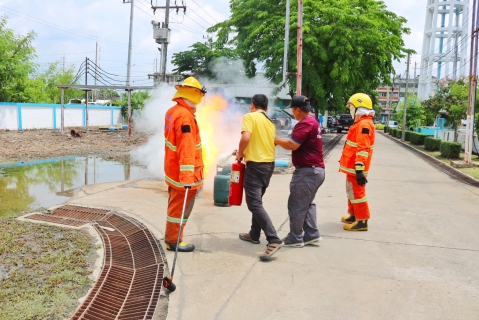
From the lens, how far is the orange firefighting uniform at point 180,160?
14.8ft

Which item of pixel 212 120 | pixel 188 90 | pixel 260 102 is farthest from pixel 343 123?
pixel 188 90

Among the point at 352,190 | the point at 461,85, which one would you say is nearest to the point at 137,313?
the point at 352,190

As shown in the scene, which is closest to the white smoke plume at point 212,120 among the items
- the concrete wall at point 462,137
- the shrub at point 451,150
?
the shrub at point 451,150

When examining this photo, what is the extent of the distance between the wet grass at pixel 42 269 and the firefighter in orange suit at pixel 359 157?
344 cm

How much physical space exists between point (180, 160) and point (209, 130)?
4.82m

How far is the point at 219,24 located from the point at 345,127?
2406 cm

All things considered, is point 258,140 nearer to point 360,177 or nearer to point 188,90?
point 188,90

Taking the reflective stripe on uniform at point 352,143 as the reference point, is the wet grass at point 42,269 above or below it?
below

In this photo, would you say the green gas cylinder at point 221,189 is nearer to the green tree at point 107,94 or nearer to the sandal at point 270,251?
the sandal at point 270,251

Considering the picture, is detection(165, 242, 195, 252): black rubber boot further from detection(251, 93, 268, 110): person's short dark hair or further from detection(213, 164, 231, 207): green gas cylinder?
detection(213, 164, 231, 207): green gas cylinder

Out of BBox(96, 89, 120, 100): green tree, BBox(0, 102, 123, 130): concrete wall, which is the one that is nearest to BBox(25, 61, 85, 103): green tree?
BBox(0, 102, 123, 130): concrete wall

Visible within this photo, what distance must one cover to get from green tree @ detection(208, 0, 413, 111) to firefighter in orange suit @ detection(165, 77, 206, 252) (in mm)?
15869

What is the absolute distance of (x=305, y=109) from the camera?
15.9 feet

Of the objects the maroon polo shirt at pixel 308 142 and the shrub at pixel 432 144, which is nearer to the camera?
the maroon polo shirt at pixel 308 142
